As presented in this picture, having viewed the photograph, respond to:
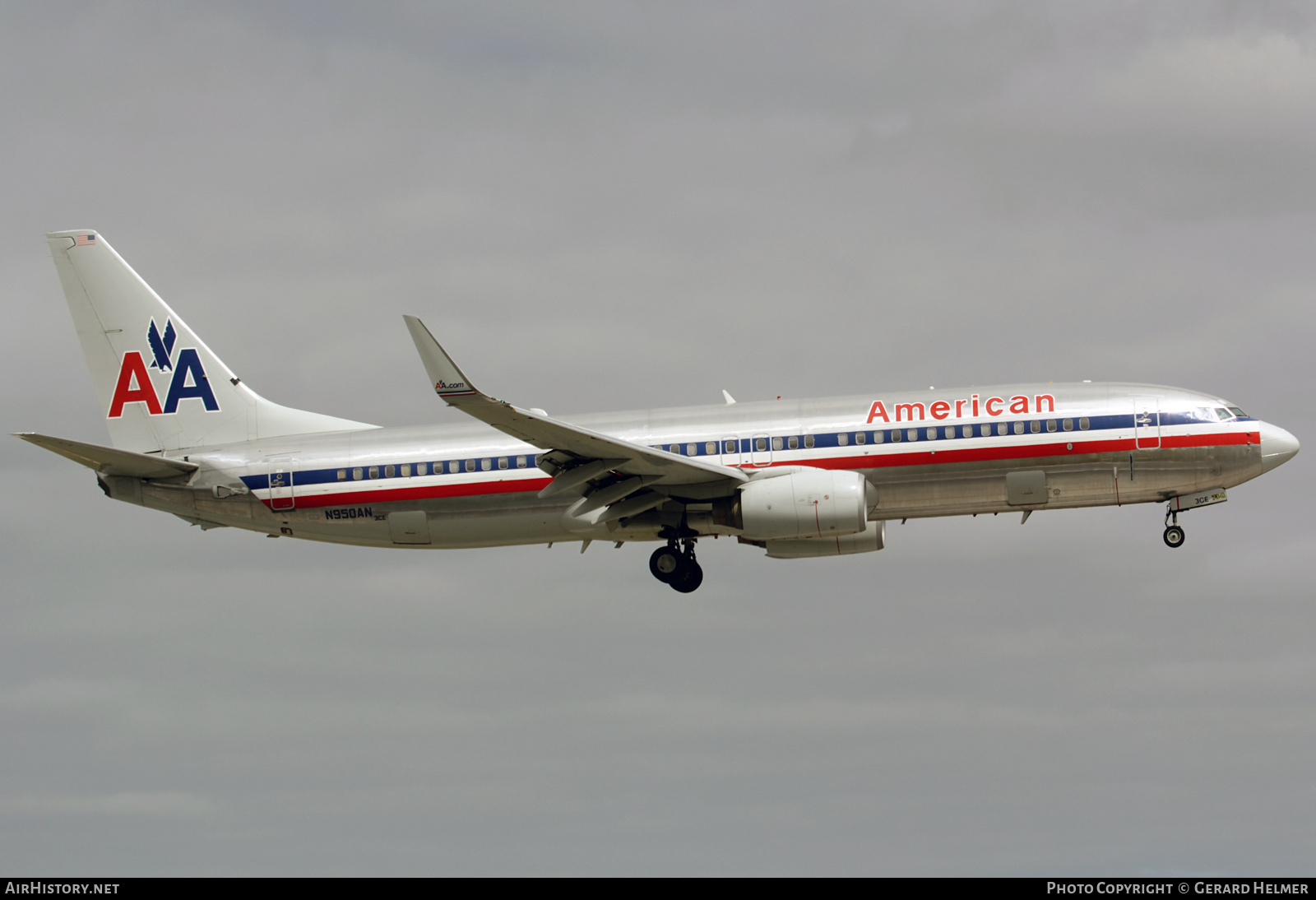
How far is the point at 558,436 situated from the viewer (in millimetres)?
39062

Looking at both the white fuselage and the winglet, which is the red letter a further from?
the winglet

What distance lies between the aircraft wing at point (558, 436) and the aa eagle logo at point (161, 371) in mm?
14543

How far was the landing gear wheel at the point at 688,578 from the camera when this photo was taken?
143ft

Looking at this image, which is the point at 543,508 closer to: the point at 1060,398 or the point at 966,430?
the point at 966,430

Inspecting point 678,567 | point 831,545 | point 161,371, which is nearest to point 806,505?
point 831,545

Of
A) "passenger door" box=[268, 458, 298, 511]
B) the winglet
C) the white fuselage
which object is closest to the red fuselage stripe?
the white fuselage

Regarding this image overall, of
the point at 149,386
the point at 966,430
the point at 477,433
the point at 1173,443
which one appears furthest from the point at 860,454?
the point at 149,386

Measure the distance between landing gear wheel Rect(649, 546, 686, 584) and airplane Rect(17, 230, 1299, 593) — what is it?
5cm

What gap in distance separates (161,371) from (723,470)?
66.7ft

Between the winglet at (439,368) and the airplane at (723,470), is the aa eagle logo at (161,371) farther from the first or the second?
the winglet at (439,368)

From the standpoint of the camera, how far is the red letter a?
4828cm

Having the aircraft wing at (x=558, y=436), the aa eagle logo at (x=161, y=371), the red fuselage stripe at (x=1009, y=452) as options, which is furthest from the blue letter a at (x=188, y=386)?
the red fuselage stripe at (x=1009, y=452)

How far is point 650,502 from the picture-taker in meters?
42.2

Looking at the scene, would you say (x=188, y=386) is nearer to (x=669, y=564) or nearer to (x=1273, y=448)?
(x=669, y=564)
